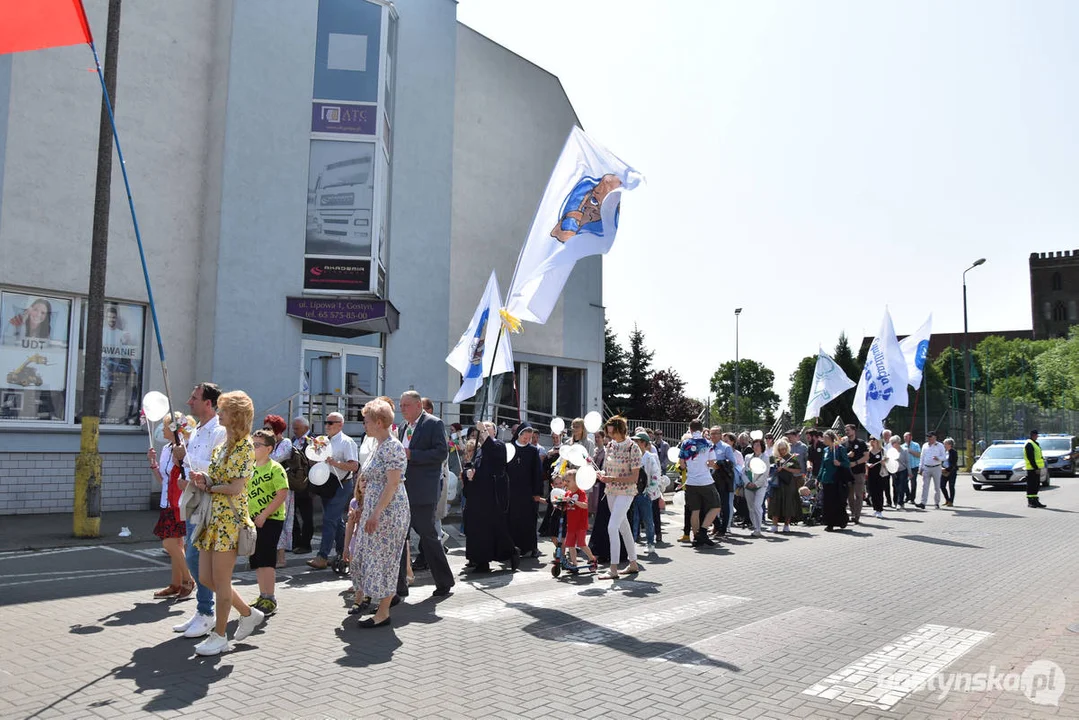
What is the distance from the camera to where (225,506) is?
5867 millimetres

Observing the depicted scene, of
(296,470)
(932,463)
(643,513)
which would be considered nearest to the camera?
(296,470)

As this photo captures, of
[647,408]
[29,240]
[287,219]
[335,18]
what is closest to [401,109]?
[335,18]

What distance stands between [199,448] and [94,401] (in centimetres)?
633

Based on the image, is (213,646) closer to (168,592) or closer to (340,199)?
(168,592)

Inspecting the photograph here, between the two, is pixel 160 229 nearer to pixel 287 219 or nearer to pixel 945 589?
pixel 287 219

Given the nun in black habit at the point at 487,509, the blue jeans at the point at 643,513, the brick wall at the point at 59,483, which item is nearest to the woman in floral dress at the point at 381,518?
the nun in black habit at the point at 487,509

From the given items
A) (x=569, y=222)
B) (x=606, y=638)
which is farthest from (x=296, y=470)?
(x=606, y=638)

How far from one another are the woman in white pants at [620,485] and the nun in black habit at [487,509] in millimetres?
1285

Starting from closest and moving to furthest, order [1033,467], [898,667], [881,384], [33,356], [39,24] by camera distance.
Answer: [898,667] < [39,24] < [33,356] < [1033,467] < [881,384]

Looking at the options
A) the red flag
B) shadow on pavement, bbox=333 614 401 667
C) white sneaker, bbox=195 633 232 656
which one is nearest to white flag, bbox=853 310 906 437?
shadow on pavement, bbox=333 614 401 667

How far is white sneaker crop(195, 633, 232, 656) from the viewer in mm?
5648

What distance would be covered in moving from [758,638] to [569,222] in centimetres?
593

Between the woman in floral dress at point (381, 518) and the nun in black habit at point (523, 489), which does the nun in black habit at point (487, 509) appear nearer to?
the nun in black habit at point (523, 489)

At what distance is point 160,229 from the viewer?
15.3 m
